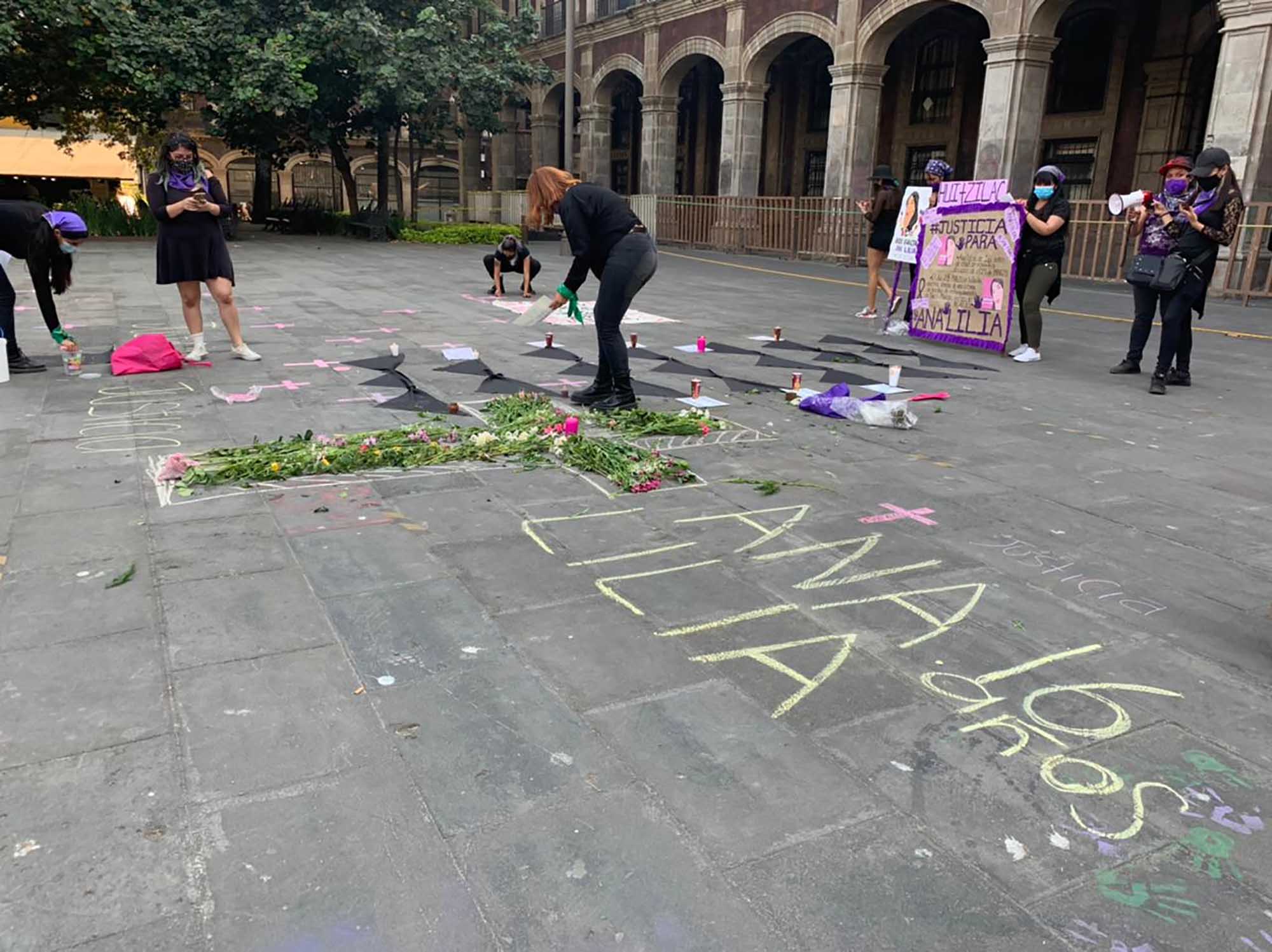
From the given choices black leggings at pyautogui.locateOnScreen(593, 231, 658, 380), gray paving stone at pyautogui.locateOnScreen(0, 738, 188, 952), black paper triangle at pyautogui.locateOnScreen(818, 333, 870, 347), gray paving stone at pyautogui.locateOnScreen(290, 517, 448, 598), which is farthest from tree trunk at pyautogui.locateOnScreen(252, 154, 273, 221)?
gray paving stone at pyautogui.locateOnScreen(0, 738, 188, 952)

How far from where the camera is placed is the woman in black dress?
269 inches

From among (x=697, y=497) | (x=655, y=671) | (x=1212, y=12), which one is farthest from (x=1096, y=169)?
(x=655, y=671)

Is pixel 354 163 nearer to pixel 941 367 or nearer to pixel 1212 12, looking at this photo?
pixel 1212 12

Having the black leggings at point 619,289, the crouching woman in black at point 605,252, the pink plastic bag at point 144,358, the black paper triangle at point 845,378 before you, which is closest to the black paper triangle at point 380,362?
the pink plastic bag at point 144,358

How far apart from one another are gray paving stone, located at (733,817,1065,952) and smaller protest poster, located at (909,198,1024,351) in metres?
7.89

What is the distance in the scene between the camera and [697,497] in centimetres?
457

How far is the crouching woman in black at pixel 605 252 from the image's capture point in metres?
6.12

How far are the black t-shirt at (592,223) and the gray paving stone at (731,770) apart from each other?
3992 millimetres

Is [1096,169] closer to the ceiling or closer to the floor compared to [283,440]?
closer to the ceiling

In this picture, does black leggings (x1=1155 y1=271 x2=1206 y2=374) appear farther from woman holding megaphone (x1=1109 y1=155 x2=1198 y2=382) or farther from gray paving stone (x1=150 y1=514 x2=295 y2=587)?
gray paving stone (x1=150 y1=514 x2=295 y2=587)

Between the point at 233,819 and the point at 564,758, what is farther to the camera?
the point at 564,758

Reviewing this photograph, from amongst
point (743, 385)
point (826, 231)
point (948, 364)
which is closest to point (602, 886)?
point (743, 385)

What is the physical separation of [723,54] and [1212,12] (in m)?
10.4

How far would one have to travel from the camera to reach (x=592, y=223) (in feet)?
20.2
